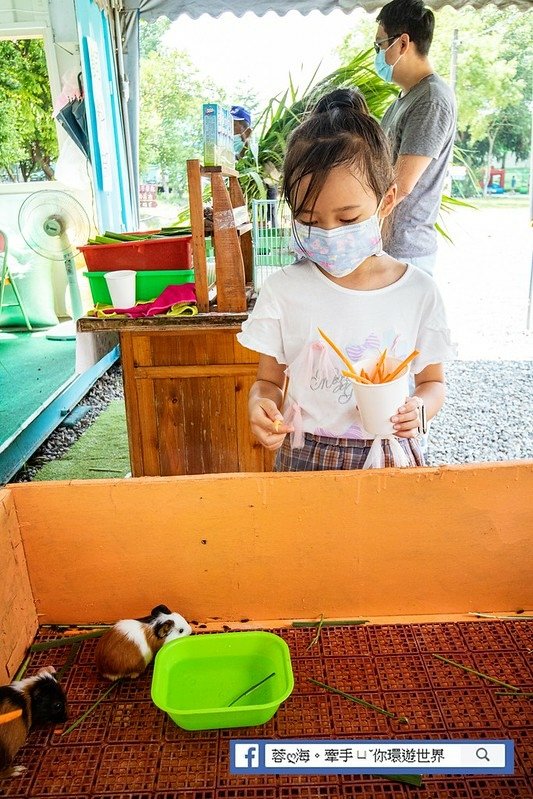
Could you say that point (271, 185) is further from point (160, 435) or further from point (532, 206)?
point (532, 206)

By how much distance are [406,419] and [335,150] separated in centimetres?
57

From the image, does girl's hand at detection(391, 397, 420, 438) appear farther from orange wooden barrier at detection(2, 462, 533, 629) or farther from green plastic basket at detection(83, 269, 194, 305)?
green plastic basket at detection(83, 269, 194, 305)

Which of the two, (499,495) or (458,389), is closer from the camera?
(499,495)

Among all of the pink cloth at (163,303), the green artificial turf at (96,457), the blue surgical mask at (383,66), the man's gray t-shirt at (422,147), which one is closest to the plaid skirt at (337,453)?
the pink cloth at (163,303)

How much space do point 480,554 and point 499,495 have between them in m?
0.13

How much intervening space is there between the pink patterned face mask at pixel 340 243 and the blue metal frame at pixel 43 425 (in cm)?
276

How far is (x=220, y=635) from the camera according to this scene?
109cm

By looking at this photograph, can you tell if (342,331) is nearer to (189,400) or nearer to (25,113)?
(189,400)

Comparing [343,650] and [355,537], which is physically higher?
[355,537]

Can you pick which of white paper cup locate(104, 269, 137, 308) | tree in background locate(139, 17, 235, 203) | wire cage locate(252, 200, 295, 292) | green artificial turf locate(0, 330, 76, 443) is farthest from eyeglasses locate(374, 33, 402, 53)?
tree in background locate(139, 17, 235, 203)

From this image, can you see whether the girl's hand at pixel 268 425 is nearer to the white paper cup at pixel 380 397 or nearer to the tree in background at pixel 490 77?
the white paper cup at pixel 380 397

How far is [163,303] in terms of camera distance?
2.61 metres

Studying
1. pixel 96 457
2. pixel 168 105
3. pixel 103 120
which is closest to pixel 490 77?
pixel 168 105

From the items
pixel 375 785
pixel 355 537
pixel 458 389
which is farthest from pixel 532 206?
pixel 375 785
